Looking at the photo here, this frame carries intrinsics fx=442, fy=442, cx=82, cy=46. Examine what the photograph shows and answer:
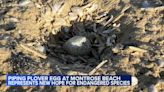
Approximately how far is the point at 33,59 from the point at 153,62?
111 cm

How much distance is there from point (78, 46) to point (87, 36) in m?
0.25

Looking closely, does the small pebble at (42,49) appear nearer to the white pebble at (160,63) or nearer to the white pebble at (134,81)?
the white pebble at (134,81)

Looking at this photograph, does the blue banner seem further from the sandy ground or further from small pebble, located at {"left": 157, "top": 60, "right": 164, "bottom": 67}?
small pebble, located at {"left": 157, "top": 60, "right": 164, "bottom": 67}

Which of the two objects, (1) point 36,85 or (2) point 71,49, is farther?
(2) point 71,49

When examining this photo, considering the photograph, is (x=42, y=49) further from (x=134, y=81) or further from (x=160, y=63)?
(x=160, y=63)

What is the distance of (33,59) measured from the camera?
4.12 m

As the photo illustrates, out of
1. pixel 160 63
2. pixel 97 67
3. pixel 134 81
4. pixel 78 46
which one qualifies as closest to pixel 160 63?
pixel 160 63

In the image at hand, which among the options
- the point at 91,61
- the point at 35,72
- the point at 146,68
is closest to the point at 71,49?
the point at 91,61

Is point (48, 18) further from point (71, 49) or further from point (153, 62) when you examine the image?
point (153, 62)

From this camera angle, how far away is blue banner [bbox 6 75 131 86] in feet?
12.6

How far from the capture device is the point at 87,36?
4531 millimetres

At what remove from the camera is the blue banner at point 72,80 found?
383cm

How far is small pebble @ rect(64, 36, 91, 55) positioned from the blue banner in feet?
1.53

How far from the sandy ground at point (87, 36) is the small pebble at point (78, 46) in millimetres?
44
